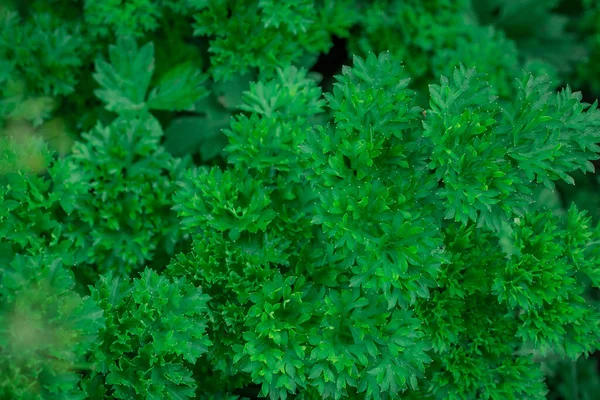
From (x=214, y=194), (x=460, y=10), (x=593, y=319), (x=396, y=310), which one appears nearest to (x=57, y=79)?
(x=214, y=194)

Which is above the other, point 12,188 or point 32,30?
point 32,30

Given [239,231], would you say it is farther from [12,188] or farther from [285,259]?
[12,188]

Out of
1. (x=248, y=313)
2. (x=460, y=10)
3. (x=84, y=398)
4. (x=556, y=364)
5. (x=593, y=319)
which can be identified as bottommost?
(x=556, y=364)

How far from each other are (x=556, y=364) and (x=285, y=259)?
167 cm

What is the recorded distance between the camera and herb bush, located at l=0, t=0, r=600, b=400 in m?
1.71

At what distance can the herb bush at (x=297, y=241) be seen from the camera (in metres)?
1.71

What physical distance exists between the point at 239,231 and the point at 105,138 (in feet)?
2.16

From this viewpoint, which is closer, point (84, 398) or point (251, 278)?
point (84, 398)

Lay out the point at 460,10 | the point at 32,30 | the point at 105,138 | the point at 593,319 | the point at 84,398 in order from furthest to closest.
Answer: the point at 460,10 → the point at 32,30 → the point at 105,138 → the point at 593,319 → the point at 84,398

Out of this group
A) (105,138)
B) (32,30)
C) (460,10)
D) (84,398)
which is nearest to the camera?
(84,398)

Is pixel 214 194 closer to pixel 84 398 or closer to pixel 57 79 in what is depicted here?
pixel 84 398

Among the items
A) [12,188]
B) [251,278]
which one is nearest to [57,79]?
[12,188]

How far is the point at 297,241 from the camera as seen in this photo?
199 cm

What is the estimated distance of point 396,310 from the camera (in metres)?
1.78
